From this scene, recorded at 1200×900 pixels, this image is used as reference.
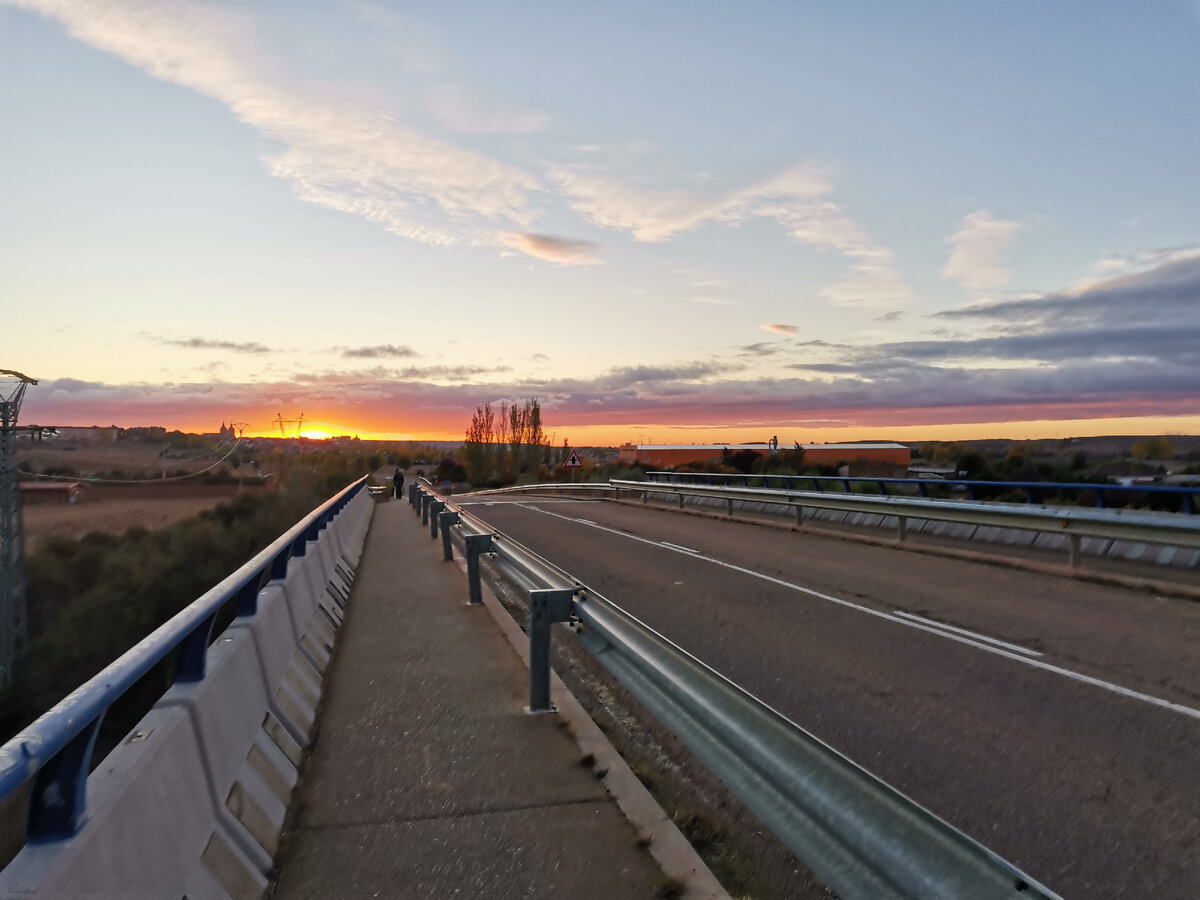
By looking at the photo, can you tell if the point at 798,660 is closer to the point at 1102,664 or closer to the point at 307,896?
the point at 1102,664

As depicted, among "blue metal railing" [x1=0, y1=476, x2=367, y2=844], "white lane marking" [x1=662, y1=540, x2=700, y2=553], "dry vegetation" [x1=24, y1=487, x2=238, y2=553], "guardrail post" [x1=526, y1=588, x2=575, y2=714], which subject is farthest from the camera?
"dry vegetation" [x1=24, y1=487, x2=238, y2=553]

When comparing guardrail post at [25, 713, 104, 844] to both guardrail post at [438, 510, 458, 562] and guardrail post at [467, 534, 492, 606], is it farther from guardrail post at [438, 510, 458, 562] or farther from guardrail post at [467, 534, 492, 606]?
guardrail post at [438, 510, 458, 562]

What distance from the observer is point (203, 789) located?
3.45 metres

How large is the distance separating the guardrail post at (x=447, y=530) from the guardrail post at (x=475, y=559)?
2388 mm

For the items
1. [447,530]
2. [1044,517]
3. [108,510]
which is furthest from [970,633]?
[108,510]

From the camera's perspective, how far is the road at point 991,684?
4414 mm

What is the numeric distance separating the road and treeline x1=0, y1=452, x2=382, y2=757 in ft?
26.4

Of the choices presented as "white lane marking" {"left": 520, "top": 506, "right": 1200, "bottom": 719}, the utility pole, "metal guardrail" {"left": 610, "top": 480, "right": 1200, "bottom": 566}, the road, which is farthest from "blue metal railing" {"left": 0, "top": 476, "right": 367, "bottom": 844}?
the utility pole

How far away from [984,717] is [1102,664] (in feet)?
7.10

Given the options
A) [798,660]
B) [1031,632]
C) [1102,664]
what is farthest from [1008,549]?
[798,660]

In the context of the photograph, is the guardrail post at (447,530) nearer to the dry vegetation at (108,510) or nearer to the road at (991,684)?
the road at (991,684)

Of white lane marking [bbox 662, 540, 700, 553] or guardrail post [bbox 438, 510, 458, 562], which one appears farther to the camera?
white lane marking [bbox 662, 540, 700, 553]

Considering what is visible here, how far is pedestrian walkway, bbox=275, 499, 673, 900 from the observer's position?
3.65 meters

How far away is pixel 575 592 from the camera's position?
5.46 meters
